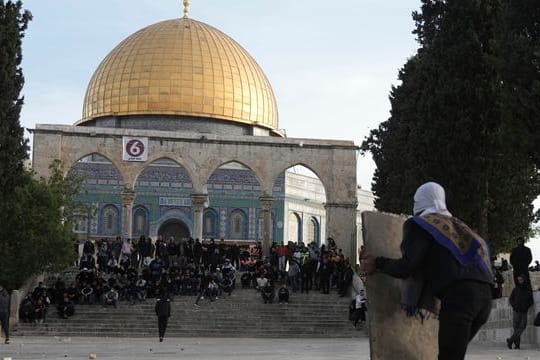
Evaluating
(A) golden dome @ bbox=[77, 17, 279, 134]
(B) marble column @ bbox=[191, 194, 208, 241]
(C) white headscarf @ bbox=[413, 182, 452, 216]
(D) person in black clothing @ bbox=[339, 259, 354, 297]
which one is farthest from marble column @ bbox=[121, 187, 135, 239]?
(C) white headscarf @ bbox=[413, 182, 452, 216]

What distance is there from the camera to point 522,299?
1240cm

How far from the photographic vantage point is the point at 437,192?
14.8 ft

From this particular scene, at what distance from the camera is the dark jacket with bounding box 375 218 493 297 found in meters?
4.28

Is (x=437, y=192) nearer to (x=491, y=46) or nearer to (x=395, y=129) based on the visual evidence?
(x=491, y=46)

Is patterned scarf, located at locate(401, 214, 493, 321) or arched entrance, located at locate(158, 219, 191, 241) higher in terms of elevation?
arched entrance, located at locate(158, 219, 191, 241)

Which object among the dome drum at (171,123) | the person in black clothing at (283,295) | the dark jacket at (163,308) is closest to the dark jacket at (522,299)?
the dark jacket at (163,308)

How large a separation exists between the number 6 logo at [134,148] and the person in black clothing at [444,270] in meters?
23.6

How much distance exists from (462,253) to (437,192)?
13.2 inches

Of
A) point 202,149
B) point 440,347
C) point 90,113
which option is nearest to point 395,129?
point 202,149

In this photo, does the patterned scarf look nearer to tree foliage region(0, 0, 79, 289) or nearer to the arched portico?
tree foliage region(0, 0, 79, 289)

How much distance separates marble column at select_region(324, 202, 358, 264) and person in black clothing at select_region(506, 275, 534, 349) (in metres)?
15.1

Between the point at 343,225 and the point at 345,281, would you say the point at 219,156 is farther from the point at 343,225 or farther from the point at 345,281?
the point at 345,281

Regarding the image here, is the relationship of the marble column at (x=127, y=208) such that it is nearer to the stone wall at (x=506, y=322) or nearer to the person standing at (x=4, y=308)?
the person standing at (x=4, y=308)

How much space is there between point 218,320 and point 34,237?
4608 millimetres
